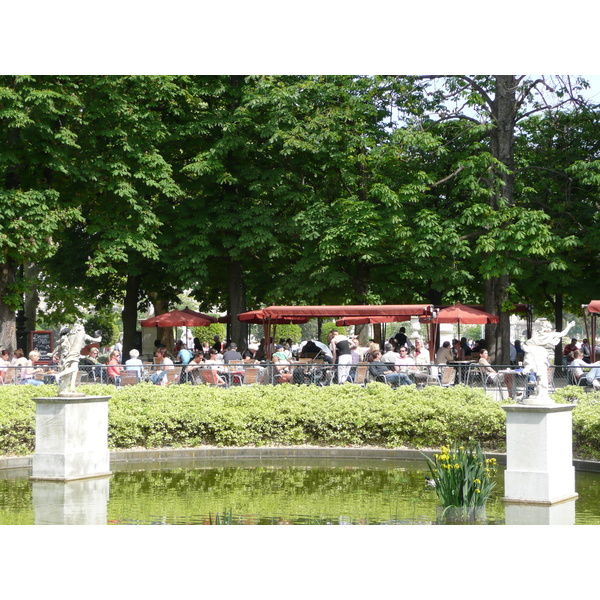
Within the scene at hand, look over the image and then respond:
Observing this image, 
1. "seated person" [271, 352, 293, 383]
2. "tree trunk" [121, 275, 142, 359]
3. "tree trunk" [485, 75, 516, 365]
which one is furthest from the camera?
"tree trunk" [121, 275, 142, 359]

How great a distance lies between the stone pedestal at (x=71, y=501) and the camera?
10.6 meters

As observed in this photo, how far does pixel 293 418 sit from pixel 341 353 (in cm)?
637

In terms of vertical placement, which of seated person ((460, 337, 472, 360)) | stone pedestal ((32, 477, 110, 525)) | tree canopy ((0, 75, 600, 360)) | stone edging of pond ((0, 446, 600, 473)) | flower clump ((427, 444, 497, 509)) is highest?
tree canopy ((0, 75, 600, 360))

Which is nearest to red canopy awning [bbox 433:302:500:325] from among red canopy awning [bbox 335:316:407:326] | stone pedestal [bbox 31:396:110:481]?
red canopy awning [bbox 335:316:407:326]

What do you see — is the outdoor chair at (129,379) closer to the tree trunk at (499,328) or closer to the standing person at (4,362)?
the standing person at (4,362)

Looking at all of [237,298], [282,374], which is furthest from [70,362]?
[237,298]

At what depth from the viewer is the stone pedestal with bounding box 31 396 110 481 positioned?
A: 13.4 meters

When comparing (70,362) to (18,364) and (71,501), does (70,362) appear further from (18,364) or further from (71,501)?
(18,364)

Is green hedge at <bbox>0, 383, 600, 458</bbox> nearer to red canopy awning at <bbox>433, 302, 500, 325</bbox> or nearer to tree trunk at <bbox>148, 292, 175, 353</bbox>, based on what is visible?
red canopy awning at <bbox>433, 302, 500, 325</bbox>

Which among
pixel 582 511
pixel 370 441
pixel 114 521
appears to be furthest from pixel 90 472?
pixel 582 511

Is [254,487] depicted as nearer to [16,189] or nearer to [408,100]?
[16,189]

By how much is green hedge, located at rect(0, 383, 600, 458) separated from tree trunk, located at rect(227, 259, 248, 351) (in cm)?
1420

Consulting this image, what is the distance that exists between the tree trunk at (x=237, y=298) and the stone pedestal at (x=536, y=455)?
21.0 meters

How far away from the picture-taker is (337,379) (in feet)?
72.4
